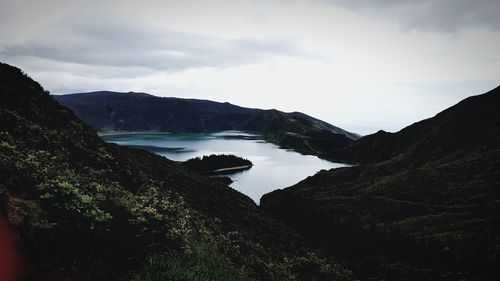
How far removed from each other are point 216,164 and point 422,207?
A: 90518mm

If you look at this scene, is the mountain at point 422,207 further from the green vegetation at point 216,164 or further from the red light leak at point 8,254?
the green vegetation at point 216,164

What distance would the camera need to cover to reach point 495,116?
8912 centimetres

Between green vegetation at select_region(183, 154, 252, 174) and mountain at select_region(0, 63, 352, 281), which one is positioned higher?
mountain at select_region(0, 63, 352, 281)

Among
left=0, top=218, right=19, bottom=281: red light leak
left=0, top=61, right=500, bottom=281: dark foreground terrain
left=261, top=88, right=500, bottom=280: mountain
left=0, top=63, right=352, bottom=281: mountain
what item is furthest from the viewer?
left=261, top=88, right=500, bottom=280: mountain

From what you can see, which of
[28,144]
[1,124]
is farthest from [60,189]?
[1,124]

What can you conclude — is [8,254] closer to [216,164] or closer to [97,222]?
[97,222]

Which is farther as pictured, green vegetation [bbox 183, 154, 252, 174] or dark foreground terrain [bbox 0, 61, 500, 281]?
green vegetation [bbox 183, 154, 252, 174]

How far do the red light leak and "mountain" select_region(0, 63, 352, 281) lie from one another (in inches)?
1.6

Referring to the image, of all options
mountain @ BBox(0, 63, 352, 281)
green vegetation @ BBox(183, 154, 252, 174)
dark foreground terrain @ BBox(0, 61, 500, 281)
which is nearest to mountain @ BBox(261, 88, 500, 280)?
dark foreground terrain @ BBox(0, 61, 500, 281)

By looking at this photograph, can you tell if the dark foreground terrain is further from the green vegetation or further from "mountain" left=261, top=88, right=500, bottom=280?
the green vegetation

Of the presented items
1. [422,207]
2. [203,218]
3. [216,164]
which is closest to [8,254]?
[203,218]

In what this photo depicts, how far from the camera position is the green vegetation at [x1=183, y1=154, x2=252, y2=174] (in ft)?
434

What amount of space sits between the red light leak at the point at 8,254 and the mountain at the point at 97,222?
0.04m

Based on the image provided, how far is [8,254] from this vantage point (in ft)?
54.9
